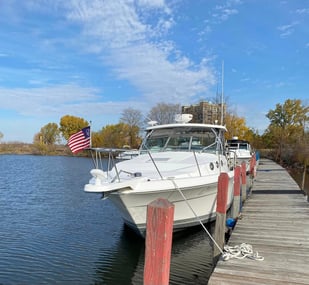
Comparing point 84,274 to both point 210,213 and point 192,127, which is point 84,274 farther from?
point 192,127

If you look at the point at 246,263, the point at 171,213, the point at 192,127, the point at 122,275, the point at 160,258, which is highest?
the point at 192,127

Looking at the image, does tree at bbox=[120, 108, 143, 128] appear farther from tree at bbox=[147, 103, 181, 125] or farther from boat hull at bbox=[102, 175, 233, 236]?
boat hull at bbox=[102, 175, 233, 236]

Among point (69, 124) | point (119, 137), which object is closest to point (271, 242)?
point (119, 137)

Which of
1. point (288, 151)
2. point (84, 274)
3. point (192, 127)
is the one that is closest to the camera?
point (84, 274)

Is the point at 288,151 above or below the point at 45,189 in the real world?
above

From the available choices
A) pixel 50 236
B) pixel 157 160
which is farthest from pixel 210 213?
pixel 50 236

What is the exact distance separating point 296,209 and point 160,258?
779 cm

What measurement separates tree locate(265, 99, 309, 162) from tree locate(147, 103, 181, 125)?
14.1m

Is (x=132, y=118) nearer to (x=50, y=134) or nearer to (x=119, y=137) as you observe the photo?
(x=119, y=137)

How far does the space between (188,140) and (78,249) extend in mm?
4593

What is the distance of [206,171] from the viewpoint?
850cm

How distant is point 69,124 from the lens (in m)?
71.8

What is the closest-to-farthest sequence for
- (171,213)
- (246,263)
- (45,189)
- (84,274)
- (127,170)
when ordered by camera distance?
(171,213) < (246,263) < (84,274) < (127,170) < (45,189)

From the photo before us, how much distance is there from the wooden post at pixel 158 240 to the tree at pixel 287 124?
1585 inches
